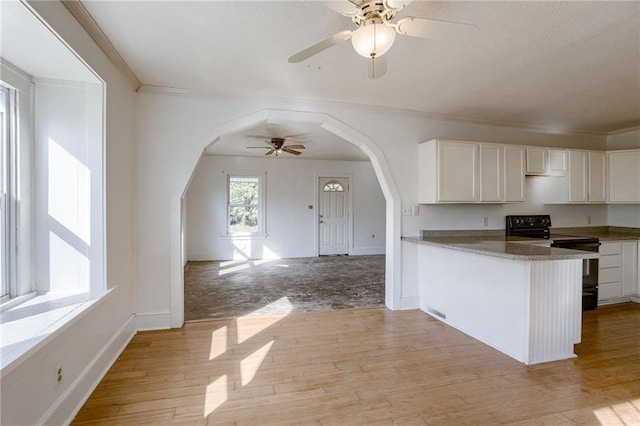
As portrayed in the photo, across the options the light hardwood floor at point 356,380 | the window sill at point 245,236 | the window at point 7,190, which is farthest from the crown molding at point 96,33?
the window sill at point 245,236

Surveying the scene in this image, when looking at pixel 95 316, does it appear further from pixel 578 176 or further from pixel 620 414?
pixel 578 176

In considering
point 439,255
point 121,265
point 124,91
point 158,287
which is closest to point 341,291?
point 439,255

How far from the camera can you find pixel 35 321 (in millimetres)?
1806

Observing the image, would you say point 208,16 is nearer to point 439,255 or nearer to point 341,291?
point 439,255

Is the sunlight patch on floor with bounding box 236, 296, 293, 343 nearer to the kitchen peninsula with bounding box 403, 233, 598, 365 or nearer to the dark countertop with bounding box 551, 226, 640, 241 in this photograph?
the kitchen peninsula with bounding box 403, 233, 598, 365

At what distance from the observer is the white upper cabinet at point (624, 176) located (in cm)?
439

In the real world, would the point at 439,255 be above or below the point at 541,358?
above

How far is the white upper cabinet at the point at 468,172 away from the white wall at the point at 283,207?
4338 millimetres

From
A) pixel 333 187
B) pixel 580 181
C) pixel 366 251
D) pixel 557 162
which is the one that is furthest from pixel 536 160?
pixel 366 251

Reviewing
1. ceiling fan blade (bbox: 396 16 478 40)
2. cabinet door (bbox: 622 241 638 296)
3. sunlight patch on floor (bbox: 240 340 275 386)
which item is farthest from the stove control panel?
sunlight patch on floor (bbox: 240 340 275 386)

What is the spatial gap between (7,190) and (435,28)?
2814 mm

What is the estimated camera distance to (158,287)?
3.26 metres

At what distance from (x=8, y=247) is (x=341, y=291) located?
379 centimetres

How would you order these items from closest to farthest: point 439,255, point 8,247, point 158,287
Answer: point 8,247 < point 158,287 < point 439,255
